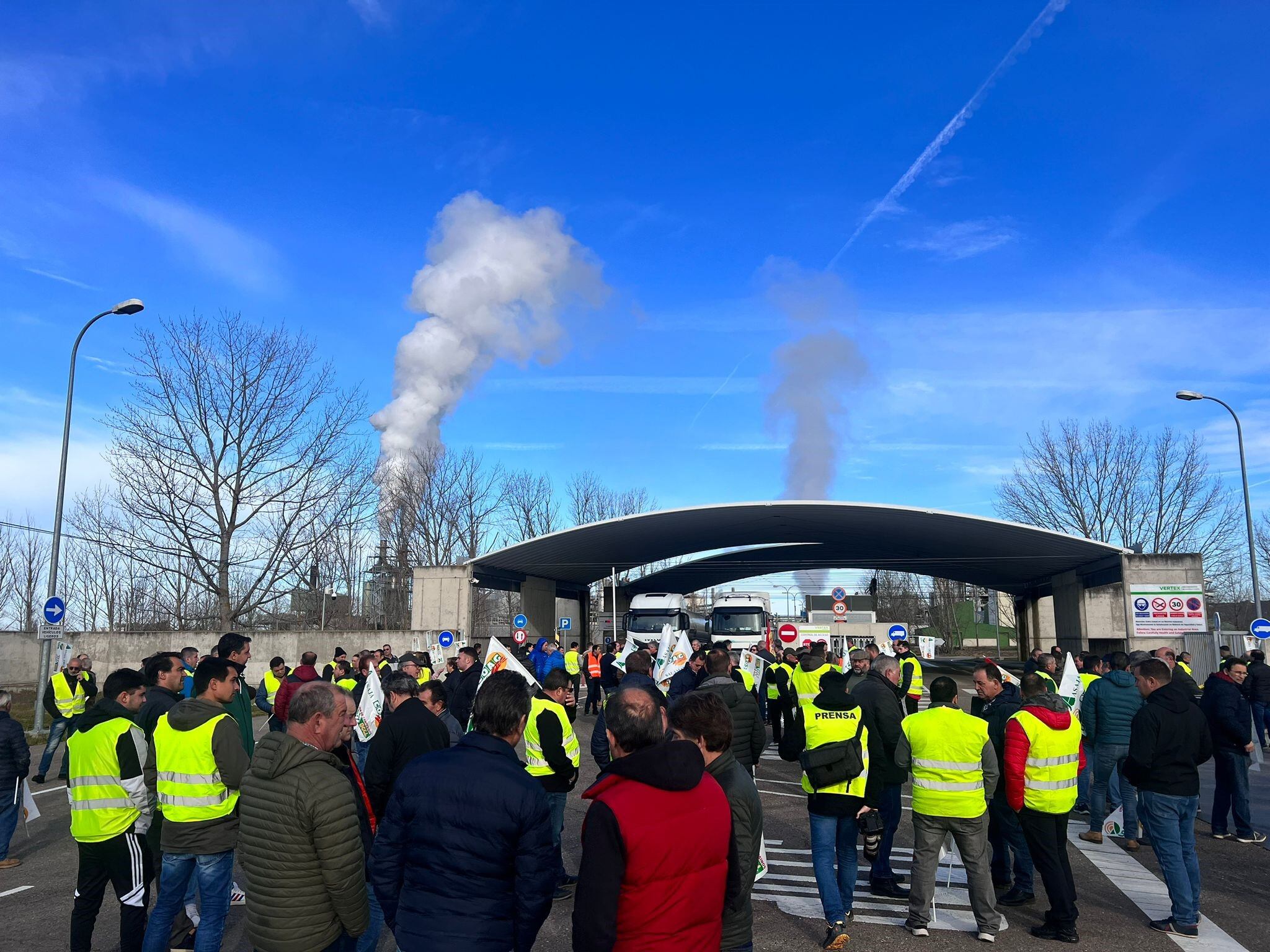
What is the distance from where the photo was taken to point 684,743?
3254 millimetres

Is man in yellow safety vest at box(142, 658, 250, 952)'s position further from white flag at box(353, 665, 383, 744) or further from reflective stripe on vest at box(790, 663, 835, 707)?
reflective stripe on vest at box(790, 663, 835, 707)

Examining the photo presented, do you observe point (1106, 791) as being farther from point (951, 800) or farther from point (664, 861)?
point (664, 861)

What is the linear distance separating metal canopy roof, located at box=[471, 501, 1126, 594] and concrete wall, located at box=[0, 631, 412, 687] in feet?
18.6

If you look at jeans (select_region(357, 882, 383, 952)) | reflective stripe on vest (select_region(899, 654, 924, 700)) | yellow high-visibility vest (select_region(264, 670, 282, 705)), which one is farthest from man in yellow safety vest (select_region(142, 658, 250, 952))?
reflective stripe on vest (select_region(899, 654, 924, 700))

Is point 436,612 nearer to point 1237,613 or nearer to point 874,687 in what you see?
point 874,687

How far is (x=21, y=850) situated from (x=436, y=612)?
27.0 meters

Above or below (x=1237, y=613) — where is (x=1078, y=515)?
above

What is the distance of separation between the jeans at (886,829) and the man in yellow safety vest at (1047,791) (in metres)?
1.24

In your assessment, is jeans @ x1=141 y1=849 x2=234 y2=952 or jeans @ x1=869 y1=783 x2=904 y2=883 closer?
jeans @ x1=141 y1=849 x2=234 y2=952

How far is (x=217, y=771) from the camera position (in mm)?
5352

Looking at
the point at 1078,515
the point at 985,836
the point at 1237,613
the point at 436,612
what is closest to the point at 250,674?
the point at 436,612

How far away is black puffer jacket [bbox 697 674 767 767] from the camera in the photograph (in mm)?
7172

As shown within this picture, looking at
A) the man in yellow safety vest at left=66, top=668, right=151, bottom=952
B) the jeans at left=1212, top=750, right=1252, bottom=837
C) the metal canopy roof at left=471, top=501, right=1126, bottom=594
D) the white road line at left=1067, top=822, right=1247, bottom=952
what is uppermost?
the metal canopy roof at left=471, top=501, right=1126, bottom=594

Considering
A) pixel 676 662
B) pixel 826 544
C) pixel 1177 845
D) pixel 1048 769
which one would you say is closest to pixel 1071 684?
pixel 1177 845
